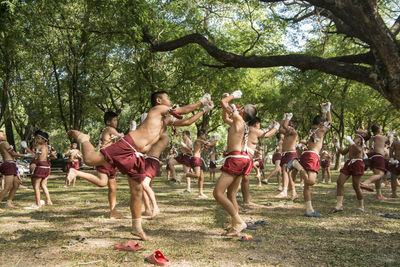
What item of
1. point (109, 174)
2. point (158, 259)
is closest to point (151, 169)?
point (109, 174)

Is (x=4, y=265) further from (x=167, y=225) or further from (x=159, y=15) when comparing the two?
(x=159, y=15)

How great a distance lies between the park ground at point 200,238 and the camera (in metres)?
4.06

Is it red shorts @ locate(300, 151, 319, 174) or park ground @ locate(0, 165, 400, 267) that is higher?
red shorts @ locate(300, 151, 319, 174)

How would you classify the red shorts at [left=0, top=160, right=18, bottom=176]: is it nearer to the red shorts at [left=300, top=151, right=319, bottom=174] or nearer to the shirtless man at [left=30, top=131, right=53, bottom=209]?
the shirtless man at [left=30, top=131, right=53, bottom=209]

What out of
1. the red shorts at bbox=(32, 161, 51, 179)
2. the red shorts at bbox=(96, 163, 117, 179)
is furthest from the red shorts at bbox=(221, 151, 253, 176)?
the red shorts at bbox=(32, 161, 51, 179)

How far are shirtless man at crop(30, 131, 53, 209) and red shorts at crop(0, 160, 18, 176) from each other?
0.51 m

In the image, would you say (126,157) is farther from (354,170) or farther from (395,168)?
(395,168)

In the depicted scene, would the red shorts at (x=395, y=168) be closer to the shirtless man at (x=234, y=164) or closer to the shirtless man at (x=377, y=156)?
the shirtless man at (x=377, y=156)

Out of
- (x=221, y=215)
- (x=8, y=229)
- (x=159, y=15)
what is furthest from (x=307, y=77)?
(x=8, y=229)

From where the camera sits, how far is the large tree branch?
8141 mm

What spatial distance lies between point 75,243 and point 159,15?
11.8m

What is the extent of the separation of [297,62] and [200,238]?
20.4 feet

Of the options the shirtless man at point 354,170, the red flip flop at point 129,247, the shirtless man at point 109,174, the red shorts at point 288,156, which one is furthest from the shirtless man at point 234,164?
the red shorts at point 288,156

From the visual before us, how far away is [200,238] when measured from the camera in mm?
5027
